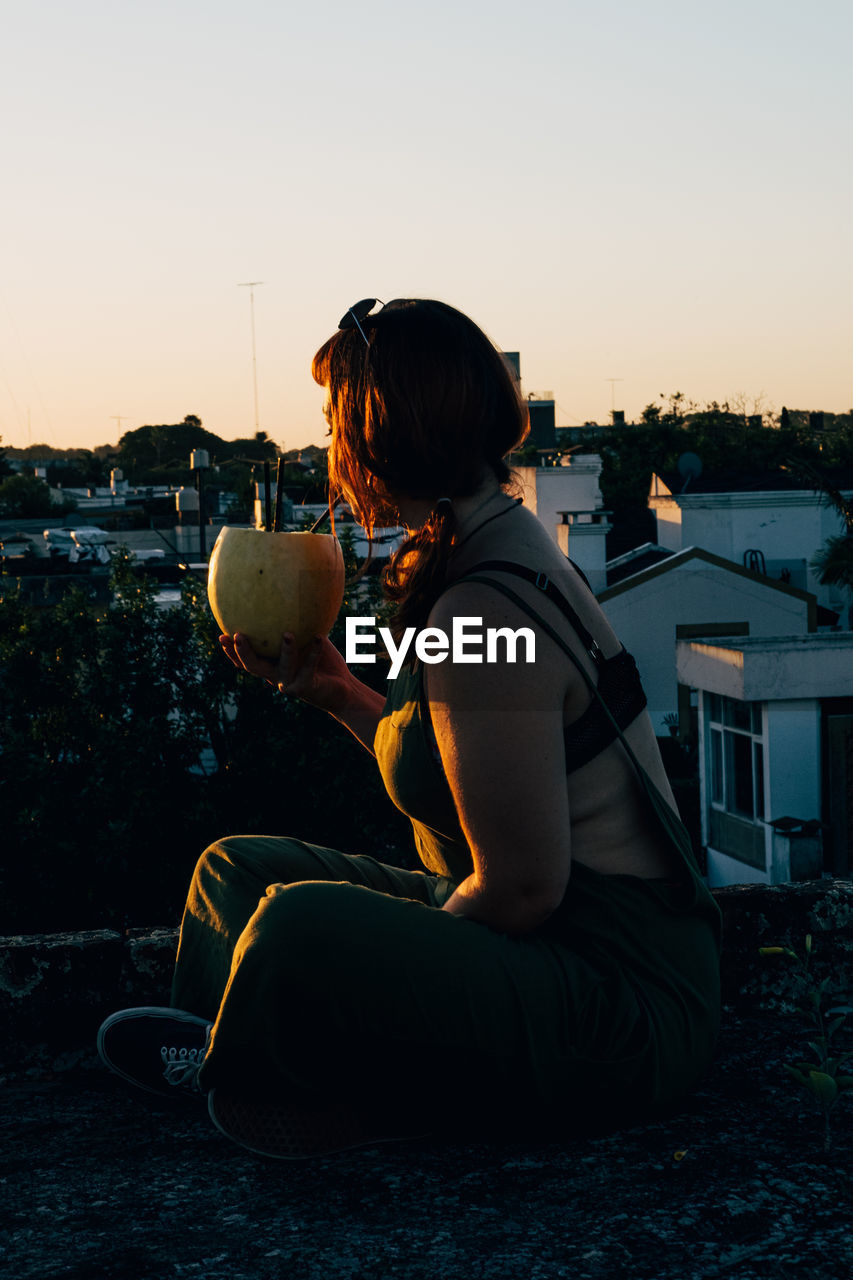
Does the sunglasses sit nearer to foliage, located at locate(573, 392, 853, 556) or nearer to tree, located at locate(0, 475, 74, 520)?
foliage, located at locate(573, 392, 853, 556)

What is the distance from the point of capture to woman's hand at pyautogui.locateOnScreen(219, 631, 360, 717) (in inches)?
126

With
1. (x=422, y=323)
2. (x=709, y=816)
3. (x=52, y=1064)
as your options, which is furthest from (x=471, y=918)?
(x=709, y=816)

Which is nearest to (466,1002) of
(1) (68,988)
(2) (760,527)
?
(1) (68,988)

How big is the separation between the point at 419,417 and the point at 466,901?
2.87 ft

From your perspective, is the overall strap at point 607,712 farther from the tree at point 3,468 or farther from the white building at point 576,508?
the tree at point 3,468

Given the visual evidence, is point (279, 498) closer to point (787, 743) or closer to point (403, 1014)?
point (403, 1014)

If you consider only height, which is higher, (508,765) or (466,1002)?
(508,765)

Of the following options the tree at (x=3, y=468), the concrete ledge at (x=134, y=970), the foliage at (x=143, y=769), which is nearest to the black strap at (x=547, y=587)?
the concrete ledge at (x=134, y=970)

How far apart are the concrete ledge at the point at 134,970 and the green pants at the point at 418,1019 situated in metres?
0.98

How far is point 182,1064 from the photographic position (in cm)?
271

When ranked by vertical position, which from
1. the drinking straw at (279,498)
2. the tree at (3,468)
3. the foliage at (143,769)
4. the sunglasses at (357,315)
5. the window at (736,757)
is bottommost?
the window at (736,757)

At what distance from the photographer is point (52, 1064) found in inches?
131

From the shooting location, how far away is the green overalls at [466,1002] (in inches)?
95.3

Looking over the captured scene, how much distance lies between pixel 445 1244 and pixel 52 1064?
56.2 inches
